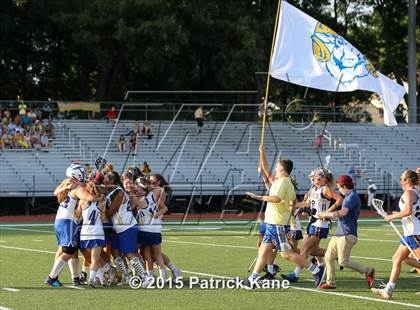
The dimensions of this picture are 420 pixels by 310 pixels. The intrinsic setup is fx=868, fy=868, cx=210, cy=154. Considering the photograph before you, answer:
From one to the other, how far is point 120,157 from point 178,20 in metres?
9.81

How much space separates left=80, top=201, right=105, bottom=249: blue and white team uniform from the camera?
1222 centimetres

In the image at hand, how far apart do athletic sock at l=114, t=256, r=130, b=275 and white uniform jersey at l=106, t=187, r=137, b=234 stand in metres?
0.45

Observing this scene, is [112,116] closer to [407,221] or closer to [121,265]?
[121,265]

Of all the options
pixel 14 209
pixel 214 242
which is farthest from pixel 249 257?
pixel 14 209

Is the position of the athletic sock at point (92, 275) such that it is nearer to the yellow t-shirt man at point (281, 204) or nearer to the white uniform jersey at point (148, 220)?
the white uniform jersey at point (148, 220)

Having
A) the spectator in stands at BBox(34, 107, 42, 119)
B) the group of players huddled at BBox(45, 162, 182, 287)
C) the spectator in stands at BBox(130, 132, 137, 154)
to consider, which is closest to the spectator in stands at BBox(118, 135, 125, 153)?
the spectator in stands at BBox(130, 132, 137, 154)

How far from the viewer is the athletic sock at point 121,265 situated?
1263 cm

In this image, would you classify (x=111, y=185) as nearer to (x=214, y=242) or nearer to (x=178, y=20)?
(x=214, y=242)

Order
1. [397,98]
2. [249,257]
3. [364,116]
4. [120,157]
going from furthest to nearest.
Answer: [364,116]
[120,157]
[249,257]
[397,98]

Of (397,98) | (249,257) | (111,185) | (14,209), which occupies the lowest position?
(14,209)

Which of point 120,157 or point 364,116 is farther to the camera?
point 364,116

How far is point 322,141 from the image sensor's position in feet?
133

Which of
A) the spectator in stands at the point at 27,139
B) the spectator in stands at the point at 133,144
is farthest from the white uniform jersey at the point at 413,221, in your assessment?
the spectator in stands at the point at 27,139

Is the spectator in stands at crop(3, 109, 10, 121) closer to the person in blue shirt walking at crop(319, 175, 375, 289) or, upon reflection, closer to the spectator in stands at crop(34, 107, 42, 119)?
the spectator in stands at crop(34, 107, 42, 119)
